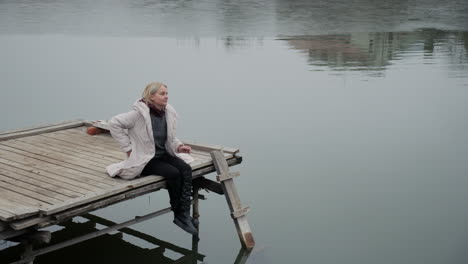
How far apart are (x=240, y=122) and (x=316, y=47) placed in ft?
32.9

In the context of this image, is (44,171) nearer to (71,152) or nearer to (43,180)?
(43,180)

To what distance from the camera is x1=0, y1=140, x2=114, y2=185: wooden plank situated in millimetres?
9352

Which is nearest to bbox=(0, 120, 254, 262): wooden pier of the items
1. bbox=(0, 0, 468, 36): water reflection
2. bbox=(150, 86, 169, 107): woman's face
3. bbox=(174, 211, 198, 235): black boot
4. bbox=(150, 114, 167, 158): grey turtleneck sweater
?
bbox=(150, 114, 167, 158): grey turtleneck sweater

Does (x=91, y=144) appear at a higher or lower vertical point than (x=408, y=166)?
higher

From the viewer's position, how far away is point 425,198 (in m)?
11.6

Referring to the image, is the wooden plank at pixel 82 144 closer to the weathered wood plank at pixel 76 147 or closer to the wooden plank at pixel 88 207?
the weathered wood plank at pixel 76 147

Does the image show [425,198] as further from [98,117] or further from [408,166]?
[98,117]

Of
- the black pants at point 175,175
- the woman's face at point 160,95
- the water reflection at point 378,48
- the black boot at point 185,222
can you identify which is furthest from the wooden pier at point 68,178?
the water reflection at point 378,48

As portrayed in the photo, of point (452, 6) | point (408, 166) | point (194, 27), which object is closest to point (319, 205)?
point (408, 166)

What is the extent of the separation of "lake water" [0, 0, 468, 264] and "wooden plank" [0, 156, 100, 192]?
3.69 ft

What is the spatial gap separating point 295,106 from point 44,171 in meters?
8.62

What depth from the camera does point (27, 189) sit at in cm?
877

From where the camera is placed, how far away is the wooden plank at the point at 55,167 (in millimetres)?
8992

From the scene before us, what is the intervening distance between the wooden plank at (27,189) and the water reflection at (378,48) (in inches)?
564
